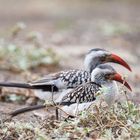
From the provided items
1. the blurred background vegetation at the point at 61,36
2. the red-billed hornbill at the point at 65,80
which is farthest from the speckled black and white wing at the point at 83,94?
the blurred background vegetation at the point at 61,36

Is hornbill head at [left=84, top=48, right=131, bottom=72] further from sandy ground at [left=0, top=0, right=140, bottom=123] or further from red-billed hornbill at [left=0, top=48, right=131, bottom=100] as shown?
sandy ground at [left=0, top=0, right=140, bottom=123]

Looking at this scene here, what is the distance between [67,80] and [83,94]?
1.67ft

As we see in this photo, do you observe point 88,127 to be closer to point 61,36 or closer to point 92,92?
point 92,92

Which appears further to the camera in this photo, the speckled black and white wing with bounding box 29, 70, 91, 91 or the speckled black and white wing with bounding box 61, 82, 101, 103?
the speckled black and white wing with bounding box 29, 70, 91, 91

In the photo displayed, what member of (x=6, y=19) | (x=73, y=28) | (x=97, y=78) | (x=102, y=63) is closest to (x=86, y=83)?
(x=97, y=78)

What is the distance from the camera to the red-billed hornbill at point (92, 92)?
680cm

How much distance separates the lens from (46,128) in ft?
20.3

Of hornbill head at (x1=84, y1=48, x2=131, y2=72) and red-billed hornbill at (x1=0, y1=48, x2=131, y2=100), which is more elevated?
hornbill head at (x1=84, y1=48, x2=131, y2=72)

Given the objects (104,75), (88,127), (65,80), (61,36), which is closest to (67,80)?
(65,80)

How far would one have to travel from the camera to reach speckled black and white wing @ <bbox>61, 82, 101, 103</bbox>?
A: 6.85 meters

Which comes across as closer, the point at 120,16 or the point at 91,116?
the point at 91,116

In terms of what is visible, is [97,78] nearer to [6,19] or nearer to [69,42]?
[69,42]

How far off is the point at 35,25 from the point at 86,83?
30.0 feet

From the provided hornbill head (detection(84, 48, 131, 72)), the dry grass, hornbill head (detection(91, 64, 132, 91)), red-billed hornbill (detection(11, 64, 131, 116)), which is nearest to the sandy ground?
hornbill head (detection(84, 48, 131, 72))
